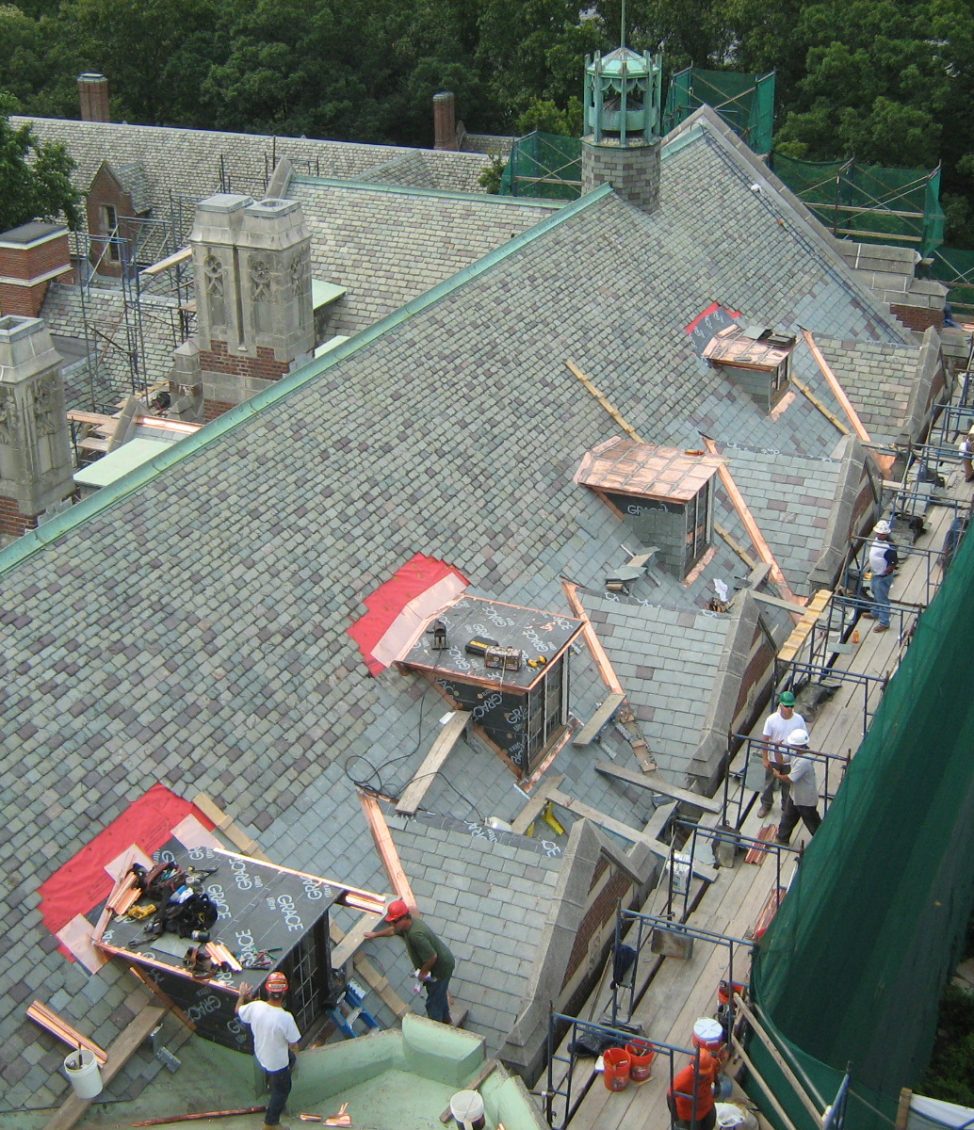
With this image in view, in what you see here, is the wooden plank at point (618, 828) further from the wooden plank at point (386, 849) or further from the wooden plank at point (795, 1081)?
the wooden plank at point (795, 1081)

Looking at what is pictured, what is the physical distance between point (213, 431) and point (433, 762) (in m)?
7.23

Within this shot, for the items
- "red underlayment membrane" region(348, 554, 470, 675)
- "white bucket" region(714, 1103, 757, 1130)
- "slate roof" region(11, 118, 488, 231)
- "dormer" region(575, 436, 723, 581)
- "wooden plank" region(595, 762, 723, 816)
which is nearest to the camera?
"white bucket" region(714, 1103, 757, 1130)

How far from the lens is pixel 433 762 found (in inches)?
1017

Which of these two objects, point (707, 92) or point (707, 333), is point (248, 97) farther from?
point (707, 333)

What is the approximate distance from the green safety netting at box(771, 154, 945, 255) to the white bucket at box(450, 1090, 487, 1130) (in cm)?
4929

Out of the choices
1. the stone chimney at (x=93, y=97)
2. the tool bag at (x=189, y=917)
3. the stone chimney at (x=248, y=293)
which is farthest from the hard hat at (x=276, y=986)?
the stone chimney at (x=93, y=97)

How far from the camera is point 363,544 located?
28438 mm

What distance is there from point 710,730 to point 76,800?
37.3 ft

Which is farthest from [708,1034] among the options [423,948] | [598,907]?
[598,907]

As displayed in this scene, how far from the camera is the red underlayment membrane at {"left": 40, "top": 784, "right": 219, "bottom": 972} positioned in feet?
69.0

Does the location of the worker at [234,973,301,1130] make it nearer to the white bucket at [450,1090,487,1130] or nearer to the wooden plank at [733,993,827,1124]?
the white bucket at [450,1090,487,1130]

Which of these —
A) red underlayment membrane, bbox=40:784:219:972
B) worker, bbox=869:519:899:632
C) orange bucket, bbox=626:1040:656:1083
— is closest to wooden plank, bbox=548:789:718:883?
orange bucket, bbox=626:1040:656:1083

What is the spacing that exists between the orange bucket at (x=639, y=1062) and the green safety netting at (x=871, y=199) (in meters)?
46.3

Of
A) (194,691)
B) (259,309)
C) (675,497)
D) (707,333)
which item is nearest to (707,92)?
(707,333)
